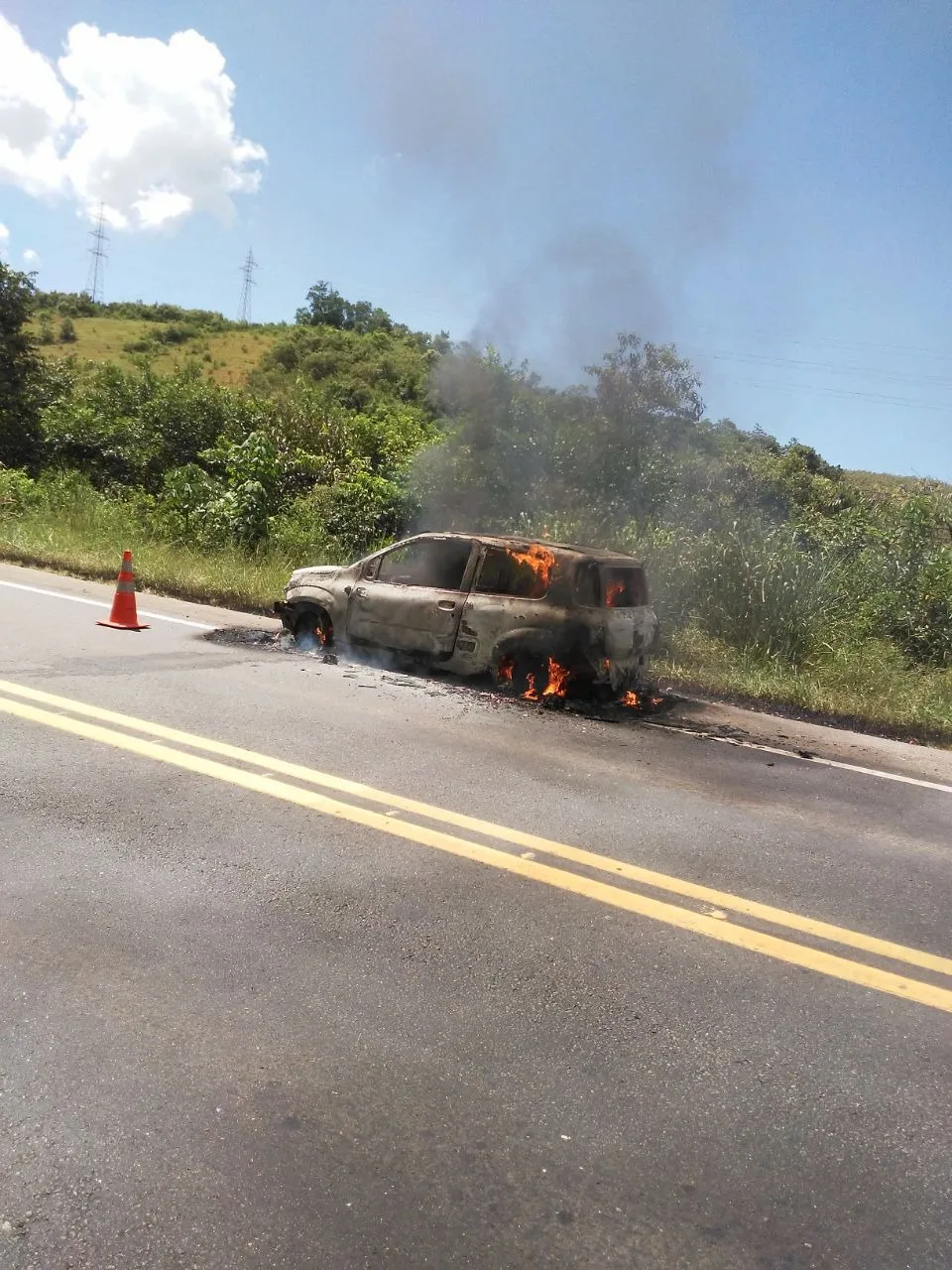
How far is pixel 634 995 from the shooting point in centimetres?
Result: 331

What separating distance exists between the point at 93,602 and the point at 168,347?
53608 millimetres

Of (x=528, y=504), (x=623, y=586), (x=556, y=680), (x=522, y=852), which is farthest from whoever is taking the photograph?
(x=528, y=504)

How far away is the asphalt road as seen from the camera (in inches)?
90.4

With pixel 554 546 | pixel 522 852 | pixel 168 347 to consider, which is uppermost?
pixel 168 347

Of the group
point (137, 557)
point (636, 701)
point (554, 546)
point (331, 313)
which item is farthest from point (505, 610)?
point (331, 313)

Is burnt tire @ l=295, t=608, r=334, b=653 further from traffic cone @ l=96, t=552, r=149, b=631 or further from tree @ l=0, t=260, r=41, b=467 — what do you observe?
tree @ l=0, t=260, r=41, b=467

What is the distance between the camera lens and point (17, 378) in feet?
78.7

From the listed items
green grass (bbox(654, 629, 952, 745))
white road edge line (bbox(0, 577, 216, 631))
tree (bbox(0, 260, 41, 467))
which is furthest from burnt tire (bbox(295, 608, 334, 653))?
tree (bbox(0, 260, 41, 467))

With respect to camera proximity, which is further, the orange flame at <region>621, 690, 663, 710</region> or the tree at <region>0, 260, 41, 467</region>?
the tree at <region>0, 260, 41, 467</region>

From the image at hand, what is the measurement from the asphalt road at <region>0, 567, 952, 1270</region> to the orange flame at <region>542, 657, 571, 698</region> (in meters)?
2.09

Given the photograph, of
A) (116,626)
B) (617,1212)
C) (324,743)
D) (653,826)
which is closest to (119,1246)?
(617,1212)

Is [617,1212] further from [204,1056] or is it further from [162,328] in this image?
[162,328]

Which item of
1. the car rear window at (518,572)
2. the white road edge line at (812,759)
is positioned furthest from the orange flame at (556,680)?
the white road edge line at (812,759)

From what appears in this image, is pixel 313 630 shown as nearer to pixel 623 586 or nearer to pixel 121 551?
pixel 623 586
